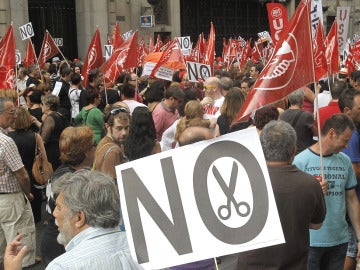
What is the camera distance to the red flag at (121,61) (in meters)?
9.81

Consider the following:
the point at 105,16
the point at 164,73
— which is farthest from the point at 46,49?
the point at 105,16

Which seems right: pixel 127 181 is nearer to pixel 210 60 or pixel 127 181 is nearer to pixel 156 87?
pixel 156 87

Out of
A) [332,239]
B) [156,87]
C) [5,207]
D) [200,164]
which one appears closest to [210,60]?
[156,87]

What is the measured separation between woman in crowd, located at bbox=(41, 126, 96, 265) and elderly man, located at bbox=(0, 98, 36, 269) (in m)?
0.88

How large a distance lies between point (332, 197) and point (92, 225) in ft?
7.01

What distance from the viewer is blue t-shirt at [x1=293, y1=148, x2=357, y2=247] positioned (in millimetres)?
4203

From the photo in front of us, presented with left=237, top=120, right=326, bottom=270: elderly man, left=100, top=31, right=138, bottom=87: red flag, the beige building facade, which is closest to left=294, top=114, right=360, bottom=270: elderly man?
left=237, top=120, right=326, bottom=270: elderly man

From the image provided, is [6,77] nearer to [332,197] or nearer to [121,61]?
[121,61]

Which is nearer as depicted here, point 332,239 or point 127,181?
point 127,181

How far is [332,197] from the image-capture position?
13.8ft

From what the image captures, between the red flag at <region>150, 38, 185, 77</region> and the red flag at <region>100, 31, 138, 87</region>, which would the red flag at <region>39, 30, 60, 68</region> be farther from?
the red flag at <region>100, 31, 138, 87</region>

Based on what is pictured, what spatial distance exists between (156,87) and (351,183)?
4.33m

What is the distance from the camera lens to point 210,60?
36.9ft

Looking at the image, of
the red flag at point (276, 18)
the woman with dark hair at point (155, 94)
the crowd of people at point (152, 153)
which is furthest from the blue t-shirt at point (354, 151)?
the red flag at point (276, 18)
